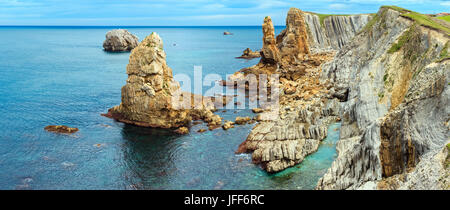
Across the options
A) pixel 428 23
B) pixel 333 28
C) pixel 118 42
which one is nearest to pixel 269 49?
pixel 333 28

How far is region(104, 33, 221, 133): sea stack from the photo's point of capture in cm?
6438

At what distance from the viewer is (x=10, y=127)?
63344 millimetres

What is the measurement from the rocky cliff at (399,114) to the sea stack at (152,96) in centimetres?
2877

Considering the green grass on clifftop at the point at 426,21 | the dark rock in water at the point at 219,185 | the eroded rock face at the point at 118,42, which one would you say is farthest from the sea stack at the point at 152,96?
the eroded rock face at the point at 118,42

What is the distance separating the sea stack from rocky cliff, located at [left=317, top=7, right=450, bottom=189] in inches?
1133

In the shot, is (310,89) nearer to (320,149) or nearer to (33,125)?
(320,149)

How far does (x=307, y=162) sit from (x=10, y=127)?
50.2 meters

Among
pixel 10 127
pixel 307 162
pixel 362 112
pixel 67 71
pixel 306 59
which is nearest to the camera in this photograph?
pixel 362 112

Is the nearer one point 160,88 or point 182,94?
point 160,88

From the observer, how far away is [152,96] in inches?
2534

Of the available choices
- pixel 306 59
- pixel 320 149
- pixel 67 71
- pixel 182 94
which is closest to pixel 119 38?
pixel 67 71

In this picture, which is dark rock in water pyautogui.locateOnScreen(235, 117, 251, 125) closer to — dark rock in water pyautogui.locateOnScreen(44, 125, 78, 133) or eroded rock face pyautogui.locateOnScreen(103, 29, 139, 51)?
dark rock in water pyautogui.locateOnScreen(44, 125, 78, 133)

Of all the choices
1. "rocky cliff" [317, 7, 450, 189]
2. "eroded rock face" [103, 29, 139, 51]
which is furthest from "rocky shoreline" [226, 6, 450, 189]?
"eroded rock face" [103, 29, 139, 51]

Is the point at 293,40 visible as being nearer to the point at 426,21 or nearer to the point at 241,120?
the point at 241,120
